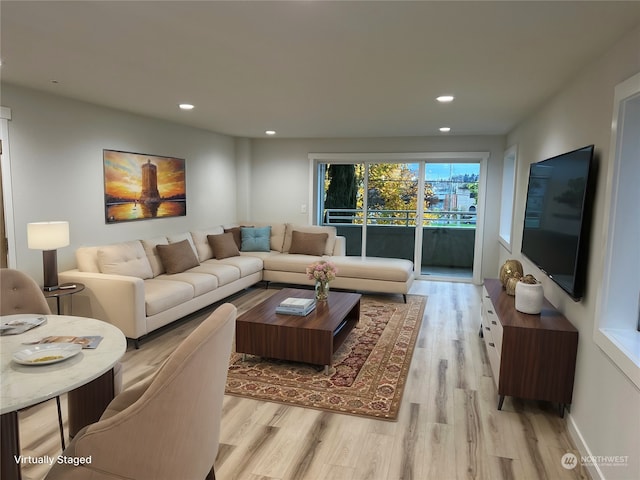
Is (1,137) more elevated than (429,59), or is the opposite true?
(429,59)

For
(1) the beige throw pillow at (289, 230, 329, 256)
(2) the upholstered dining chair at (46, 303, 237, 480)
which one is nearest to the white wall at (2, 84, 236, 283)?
(1) the beige throw pillow at (289, 230, 329, 256)

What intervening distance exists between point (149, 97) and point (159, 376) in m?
3.30

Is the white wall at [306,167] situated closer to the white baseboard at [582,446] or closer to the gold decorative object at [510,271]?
the gold decorative object at [510,271]

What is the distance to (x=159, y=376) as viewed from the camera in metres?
1.38

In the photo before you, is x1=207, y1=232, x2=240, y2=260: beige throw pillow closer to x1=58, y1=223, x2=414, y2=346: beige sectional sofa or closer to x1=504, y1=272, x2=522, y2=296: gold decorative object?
x1=58, y1=223, x2=414, y2=346: beige sectional sofa

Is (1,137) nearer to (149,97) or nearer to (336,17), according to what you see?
(149,97)

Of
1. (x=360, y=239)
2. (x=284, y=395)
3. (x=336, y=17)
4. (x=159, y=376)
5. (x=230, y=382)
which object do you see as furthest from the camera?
(x=360, y=239)

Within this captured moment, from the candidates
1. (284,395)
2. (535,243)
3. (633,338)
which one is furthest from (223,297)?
(633,338)

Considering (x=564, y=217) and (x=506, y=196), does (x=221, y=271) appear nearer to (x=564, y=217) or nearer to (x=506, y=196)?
(x=564, y=217)

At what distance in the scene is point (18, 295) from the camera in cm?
249

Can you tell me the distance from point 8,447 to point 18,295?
120cm

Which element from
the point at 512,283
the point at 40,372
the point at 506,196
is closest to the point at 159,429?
the point at 40,372

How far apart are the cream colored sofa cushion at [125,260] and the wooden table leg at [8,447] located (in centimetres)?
263

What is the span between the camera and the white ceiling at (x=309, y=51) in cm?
196
